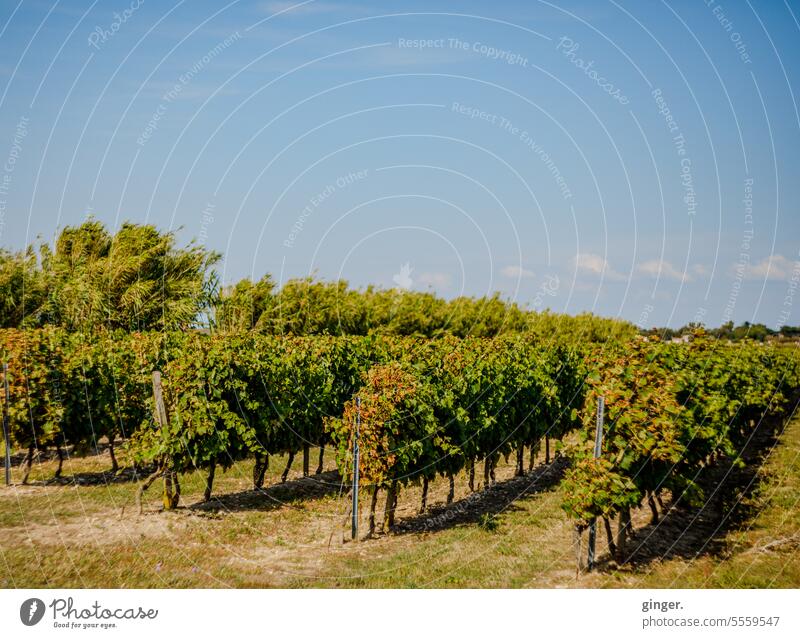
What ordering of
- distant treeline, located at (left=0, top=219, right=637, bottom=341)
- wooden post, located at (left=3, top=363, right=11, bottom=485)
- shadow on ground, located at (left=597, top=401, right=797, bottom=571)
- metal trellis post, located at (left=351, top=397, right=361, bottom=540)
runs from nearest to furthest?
shadow on ground, located at (left=597, top=401, right=797, bottom=571), metal trellis post, located at (left=351, top=397, right=361, bottom=540), wooden post, located at (left=3, top=363, right=11, bottom=485), distant treeline, located at (left=0, top=219, right=637, bottom=341)

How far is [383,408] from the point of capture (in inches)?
573

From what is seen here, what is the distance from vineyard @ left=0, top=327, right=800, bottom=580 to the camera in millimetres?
12398

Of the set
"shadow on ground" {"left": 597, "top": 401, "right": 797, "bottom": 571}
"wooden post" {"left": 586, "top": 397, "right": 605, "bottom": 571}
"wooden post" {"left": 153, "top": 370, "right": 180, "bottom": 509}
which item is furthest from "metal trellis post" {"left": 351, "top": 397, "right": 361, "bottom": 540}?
"shadow on ground" {"left": 597, "top": 401, "right": 797, "bottom": 571}

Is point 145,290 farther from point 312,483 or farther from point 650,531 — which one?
point 650,531

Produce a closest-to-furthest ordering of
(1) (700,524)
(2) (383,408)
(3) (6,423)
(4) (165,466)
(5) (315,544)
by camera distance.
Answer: (5) (315,544)
(2) (383,408)
(4) (165,466)
(1) (700,524)
(3) (6,423)

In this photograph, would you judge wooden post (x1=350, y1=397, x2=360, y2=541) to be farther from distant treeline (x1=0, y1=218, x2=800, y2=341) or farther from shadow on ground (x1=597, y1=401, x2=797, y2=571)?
distant treeline (x1=0, y1=218, x2=800, y2=341)

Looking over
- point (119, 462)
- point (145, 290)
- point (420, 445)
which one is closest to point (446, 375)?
point (420, 445)

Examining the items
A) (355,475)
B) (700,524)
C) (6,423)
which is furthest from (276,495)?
(700,524)

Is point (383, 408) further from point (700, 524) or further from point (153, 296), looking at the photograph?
point (153, 296)

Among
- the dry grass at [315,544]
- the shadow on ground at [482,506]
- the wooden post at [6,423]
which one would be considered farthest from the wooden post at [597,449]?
the wooden post at [6,423]

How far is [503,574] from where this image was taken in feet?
37.5

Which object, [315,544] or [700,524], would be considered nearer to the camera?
[315,544]

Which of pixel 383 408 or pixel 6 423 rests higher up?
pixel 383 408
